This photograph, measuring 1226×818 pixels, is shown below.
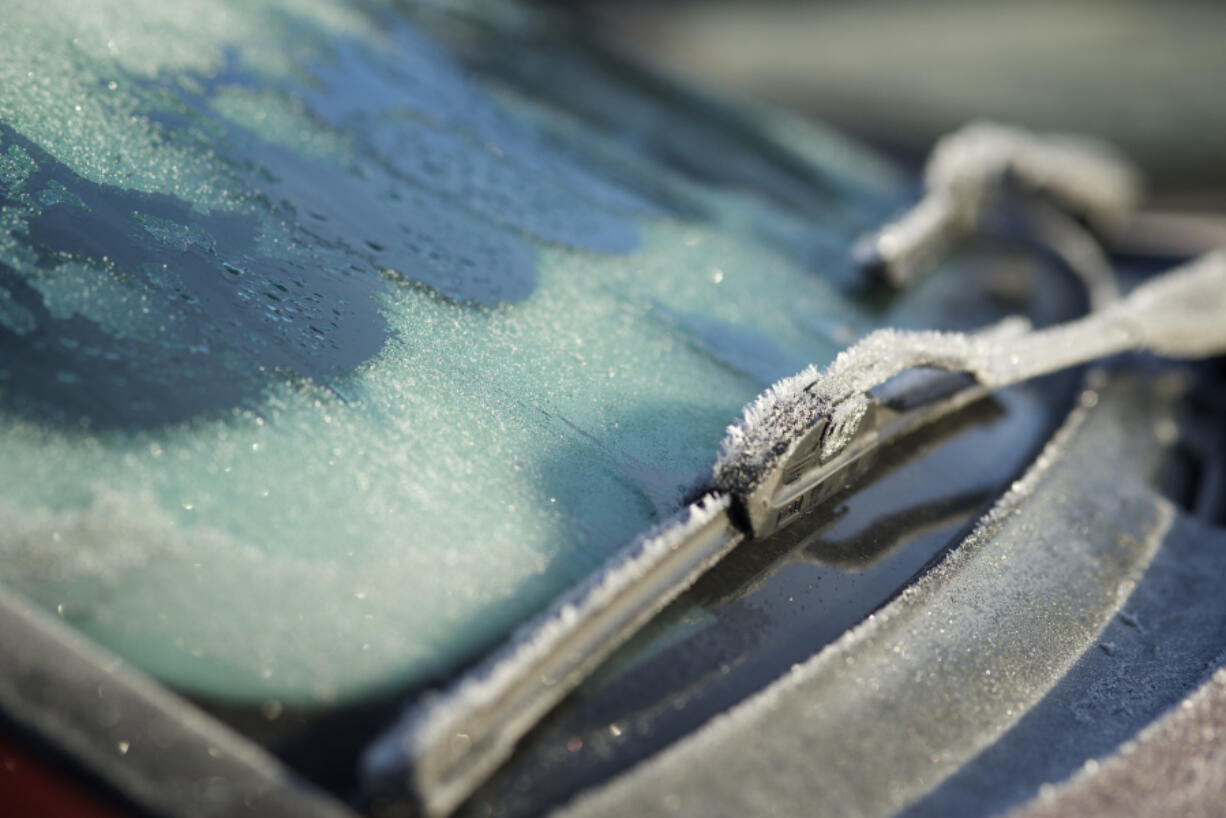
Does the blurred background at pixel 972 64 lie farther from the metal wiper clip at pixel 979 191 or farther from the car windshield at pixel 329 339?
the car windshield at pixel 329 339

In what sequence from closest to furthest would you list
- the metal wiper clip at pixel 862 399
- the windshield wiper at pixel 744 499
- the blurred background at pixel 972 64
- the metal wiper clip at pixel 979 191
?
the windshield wiper at pixel 744 499, the metal wiper clip at pixel 862 399, the metal wiper clip at pixel 979 191, the blurred background at pixel 972 64

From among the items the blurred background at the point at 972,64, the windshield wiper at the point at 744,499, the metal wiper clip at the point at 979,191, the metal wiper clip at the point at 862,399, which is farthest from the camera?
the blurred background at the point at 972,64

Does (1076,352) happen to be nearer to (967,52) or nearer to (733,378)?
(733,378)

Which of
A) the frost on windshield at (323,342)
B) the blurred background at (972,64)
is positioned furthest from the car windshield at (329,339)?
the blurred background at (972,64)

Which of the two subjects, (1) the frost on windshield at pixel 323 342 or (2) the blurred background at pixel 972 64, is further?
(2) the blurred background at pixel 972 64

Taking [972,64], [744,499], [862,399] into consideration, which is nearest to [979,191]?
[862,399]

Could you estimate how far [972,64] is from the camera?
3.82m

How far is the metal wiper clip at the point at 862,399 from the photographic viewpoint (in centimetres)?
91

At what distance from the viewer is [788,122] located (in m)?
2.54

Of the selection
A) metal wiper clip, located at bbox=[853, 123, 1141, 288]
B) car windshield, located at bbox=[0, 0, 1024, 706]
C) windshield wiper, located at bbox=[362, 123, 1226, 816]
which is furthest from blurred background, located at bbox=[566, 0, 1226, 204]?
windshield wiper, located at bbox=[362, 123, 1226, 816]

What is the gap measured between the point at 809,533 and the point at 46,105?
3.52 feet

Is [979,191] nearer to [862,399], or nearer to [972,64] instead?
[862,399]

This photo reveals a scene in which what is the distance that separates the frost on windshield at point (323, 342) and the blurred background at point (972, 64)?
2026mm

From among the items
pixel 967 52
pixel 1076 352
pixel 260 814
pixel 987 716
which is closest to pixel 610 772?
pixel 260 814
